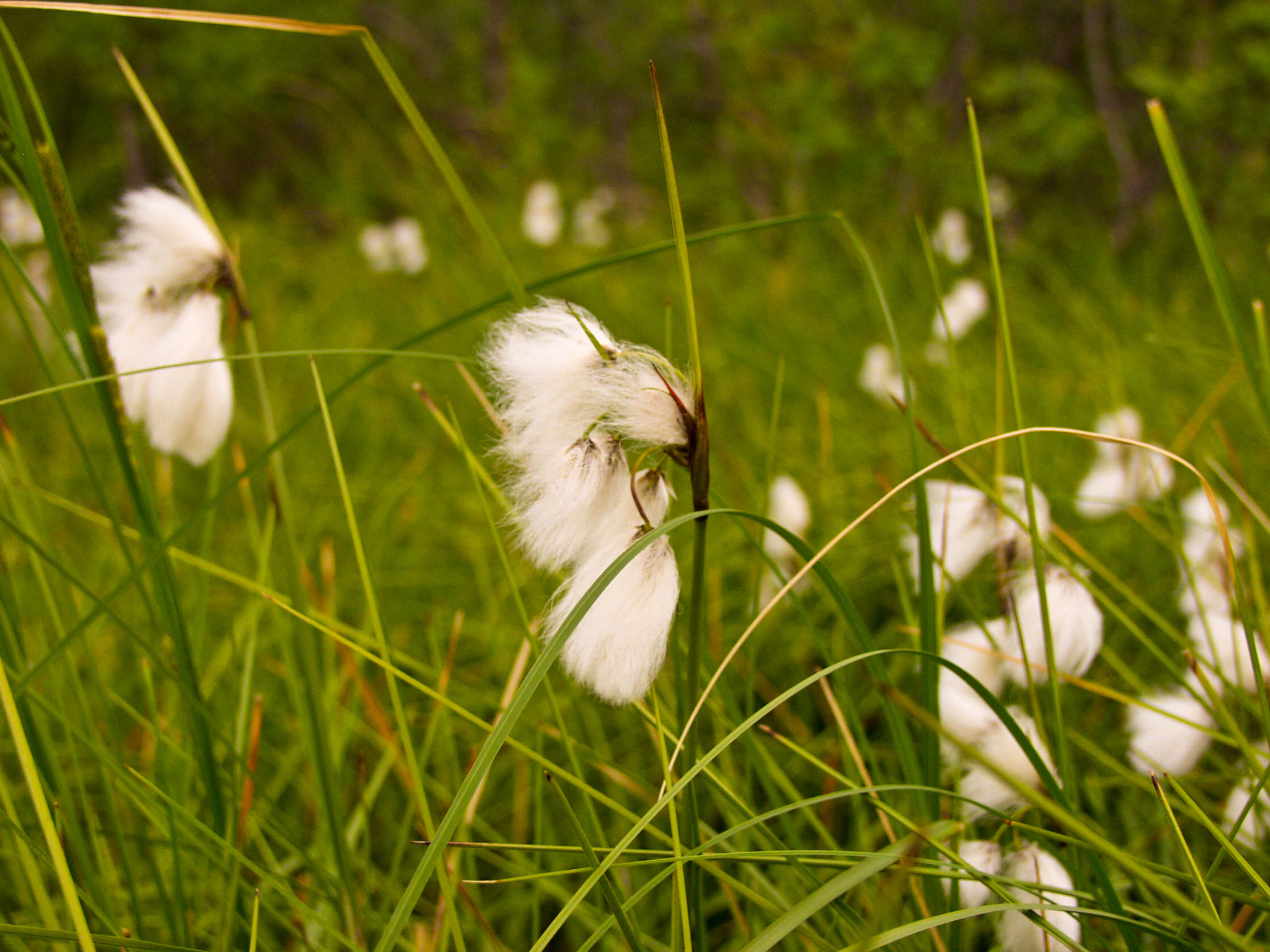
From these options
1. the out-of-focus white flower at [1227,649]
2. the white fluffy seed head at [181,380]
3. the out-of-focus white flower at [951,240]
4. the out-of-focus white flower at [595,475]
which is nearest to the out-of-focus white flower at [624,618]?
the out-of-focus white flower at [595,475]

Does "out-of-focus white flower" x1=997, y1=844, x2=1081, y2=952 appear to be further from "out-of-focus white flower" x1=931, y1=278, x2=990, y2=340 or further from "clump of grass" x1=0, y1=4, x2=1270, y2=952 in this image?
"out-of-focus white flower" x1=931, y1=278, x2=990, y2=340

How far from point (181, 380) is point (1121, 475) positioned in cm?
149

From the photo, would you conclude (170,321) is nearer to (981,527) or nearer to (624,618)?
(624,618)

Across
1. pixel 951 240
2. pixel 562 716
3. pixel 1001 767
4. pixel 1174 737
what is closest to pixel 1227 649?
pixel 1174 737

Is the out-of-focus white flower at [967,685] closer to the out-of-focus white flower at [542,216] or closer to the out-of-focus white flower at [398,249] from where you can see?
the out-of-focus white flower at [542,216]

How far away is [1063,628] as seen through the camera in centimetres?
85

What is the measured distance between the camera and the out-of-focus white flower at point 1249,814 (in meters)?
0.77

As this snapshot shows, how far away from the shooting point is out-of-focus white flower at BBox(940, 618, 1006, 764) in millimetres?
810

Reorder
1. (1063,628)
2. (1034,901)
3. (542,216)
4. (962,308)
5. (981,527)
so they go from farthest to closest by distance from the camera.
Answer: (542,216) → (962,308) → (981,527) → (1063,628) → (1034,901)

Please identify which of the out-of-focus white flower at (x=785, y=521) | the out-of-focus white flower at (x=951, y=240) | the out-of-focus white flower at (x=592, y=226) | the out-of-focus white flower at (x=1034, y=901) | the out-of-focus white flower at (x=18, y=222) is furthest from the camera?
the out-of-focus white flower at (x=592, y=226)

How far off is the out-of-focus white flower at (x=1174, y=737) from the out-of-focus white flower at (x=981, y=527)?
211mm

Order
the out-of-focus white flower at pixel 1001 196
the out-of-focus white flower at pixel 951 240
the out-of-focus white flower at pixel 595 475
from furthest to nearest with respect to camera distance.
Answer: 1. the out-of-focus white flower at pixel 1001 196
2. the out-of-focus white flower at pixel 951 240
3. the out-of-focus white flower at pixel 595 475

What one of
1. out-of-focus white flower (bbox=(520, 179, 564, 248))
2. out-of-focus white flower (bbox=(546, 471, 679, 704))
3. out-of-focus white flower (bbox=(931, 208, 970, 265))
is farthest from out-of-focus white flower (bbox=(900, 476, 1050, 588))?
out-of-focus white flower (bbox=(520, 179, 564, 248))

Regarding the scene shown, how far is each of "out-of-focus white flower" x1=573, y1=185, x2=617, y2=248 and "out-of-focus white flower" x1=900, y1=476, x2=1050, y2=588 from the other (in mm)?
3600
